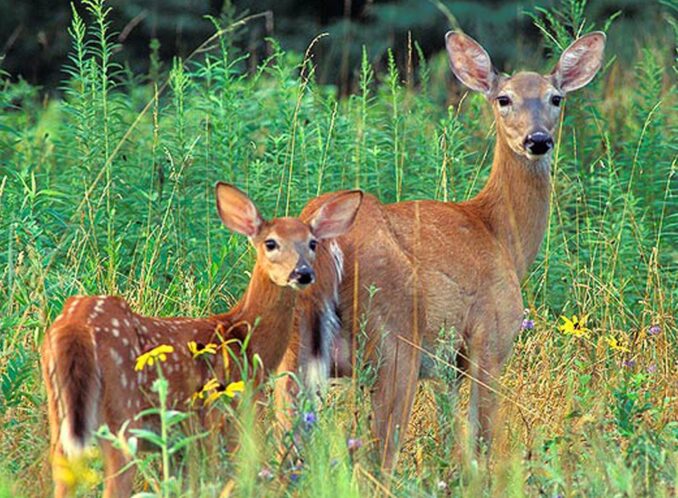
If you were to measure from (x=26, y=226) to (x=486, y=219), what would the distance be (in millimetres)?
1815

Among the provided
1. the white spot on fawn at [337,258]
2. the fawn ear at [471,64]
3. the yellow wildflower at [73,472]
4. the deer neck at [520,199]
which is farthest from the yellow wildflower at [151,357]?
the fawn ear at [471,64]

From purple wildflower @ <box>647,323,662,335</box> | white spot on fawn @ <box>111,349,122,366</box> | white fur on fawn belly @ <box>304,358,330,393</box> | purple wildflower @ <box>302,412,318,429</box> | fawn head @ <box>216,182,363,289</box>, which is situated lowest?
white fur on fawn belly @ <box>304,358,330,393</box>

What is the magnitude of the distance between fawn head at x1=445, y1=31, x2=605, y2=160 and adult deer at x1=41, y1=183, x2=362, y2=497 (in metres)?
1.14

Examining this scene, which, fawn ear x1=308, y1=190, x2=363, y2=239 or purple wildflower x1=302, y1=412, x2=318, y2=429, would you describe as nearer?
purple wildflower x1=302, y1=412, x2=318, y2=429

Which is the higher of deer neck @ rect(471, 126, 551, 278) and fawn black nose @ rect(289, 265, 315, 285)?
deer neck @ rect(471, 126, 551, 278)

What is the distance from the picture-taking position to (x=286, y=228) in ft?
18.0

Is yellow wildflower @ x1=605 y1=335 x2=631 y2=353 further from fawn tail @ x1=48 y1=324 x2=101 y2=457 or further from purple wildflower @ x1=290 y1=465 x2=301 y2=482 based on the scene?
fawn tail @ x1=48 y1=324 x2=101 y2=457

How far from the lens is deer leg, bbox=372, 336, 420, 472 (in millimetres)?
5672

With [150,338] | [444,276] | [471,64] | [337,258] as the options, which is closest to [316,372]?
[337,258]

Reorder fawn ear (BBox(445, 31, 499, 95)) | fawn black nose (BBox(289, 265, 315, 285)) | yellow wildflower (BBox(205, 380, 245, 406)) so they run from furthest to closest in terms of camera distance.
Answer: fawn ear (BBox(445, 31, 499, 95)), fawn black nose (BBox(289, 265, 315, 285)), yellow wildflower (BBox(205, 380, 245, 406))

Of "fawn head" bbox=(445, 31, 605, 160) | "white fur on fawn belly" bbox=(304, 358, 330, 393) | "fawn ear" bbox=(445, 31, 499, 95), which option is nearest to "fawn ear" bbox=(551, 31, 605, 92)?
"fawn head" bbox=(445, 31, 605, 160)

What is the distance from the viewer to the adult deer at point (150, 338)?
4.53 meters

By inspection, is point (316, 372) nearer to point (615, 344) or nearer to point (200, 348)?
point (200, 348)

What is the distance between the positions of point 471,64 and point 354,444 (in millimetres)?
2633
